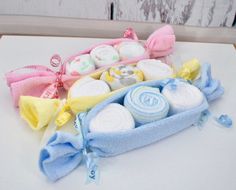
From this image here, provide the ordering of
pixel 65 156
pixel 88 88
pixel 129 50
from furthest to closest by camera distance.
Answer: pixel 129 50, pixel 88 88, pixel 65 156

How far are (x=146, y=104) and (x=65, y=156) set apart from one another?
181mm

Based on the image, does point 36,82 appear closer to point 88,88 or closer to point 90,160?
point 88,88

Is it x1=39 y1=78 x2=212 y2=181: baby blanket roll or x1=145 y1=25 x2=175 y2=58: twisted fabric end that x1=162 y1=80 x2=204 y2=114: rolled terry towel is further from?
x1=145 y1=25 x2=175 y2=58: twisted fabric end

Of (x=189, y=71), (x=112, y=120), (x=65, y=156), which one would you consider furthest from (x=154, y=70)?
(x=65, y=156)

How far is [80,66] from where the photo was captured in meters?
0.66

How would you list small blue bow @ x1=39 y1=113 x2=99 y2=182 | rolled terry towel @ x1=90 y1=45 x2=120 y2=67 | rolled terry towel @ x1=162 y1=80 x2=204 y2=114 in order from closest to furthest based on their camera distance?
small blue bow @ x1=39 y1=113 x2=99 y2=182, rolled terry towel @ x1=162 y1=80 x2=204 y2=114, rolled terry towel @ x1=90 y1=45 x2=120 y2=67

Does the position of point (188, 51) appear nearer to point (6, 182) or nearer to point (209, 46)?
point (209, 46)

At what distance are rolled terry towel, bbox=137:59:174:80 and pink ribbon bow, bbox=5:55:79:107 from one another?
0.50 feet

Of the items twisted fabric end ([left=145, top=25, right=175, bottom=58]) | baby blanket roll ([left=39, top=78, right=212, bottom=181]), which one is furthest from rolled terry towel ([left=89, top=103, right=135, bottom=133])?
twisted fabric end ([left=145, top=25, right=175, bottom=58])

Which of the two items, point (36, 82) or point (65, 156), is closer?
point (65, 156)

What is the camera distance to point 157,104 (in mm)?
568

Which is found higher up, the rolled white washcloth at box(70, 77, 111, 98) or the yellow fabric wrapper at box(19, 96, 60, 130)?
the rolled white washcloth at box(70, 77, 111, 98)

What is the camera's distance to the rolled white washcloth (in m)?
0.59

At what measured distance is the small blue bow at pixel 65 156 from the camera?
1.56 ft
